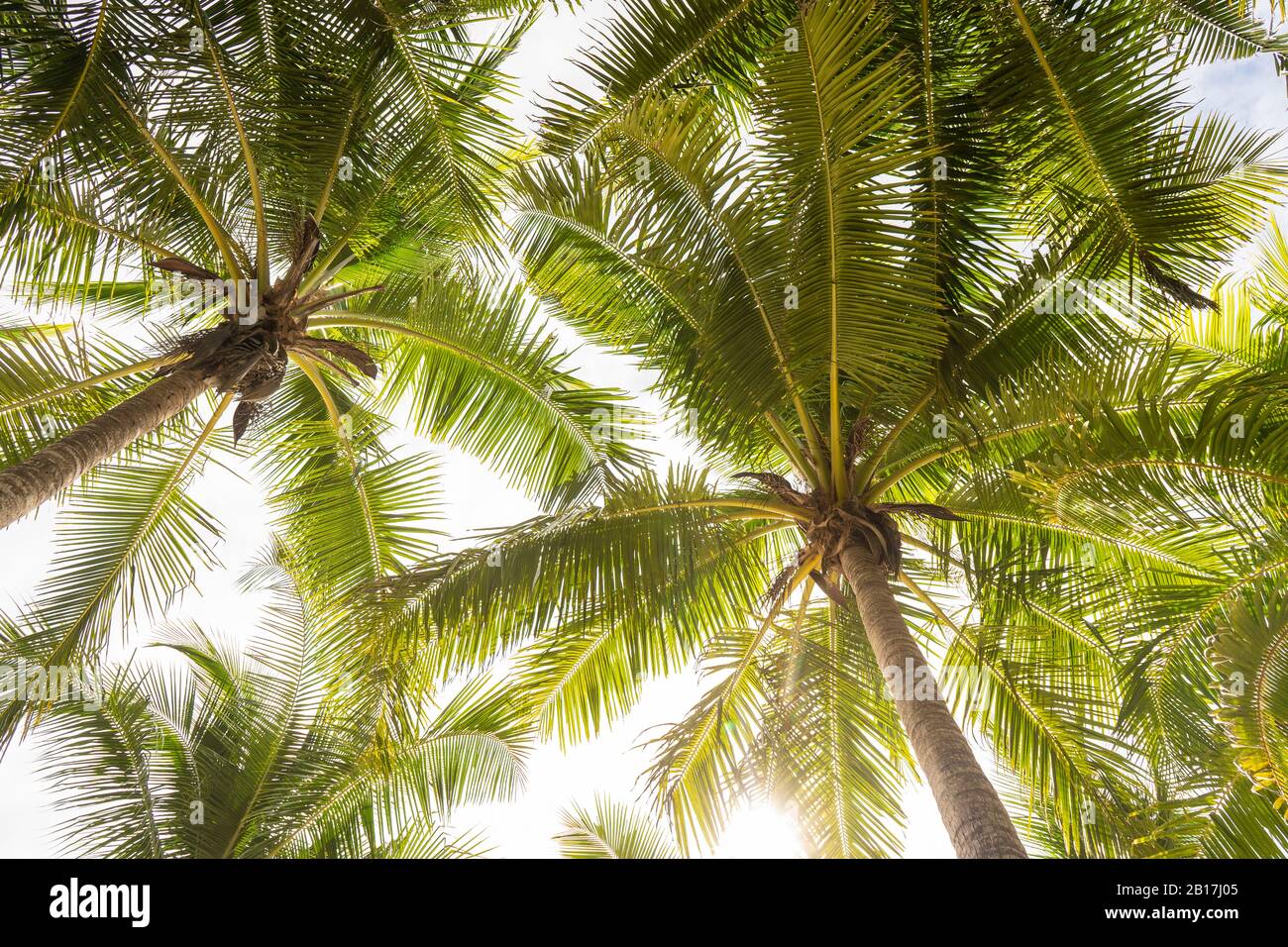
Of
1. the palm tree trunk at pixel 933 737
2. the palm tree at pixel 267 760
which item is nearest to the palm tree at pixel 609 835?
the palm tree at pixel 267 760

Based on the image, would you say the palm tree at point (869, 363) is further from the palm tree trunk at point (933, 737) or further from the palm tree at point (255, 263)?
the palm tree at point (255, 263)

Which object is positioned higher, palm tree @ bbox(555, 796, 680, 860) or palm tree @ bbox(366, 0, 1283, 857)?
palm tree @ bbox(366, 0, 1283, 857)

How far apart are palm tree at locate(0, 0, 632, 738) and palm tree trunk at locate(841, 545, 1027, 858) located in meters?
2.45

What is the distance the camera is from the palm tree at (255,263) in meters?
6.13

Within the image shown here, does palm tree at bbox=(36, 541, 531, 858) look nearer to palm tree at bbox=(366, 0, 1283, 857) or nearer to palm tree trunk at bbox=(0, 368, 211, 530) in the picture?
palm tree at bbox=(366, 0, 1283, 857)

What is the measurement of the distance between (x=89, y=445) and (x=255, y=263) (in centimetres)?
259

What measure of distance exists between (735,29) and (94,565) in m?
6.81

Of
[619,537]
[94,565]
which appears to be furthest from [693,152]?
[94,565]

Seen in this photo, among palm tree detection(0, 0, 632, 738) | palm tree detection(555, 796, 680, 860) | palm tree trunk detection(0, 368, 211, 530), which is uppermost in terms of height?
palm tree detection(0, 0, 632, 738)

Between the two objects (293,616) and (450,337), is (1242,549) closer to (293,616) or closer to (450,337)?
(450,337)

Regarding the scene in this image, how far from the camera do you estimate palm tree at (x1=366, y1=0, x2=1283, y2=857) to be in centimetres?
496

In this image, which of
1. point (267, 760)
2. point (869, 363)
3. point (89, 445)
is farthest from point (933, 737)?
point (267, 760)

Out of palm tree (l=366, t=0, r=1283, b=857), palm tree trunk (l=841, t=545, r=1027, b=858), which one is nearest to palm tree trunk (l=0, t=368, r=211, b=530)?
palm tree (l=366, t=0, r=1283, b=857)

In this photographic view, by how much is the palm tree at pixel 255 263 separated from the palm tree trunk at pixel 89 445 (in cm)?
3
